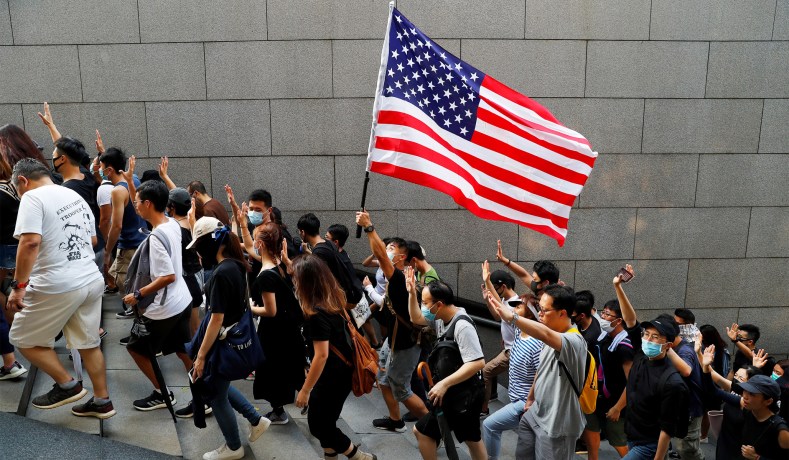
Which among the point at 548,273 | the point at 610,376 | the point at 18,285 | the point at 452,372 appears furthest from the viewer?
the point at 548,273

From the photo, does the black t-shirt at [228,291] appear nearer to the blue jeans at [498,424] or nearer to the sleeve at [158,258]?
the sleeve at [158,258]

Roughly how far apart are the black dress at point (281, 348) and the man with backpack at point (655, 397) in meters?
2.59

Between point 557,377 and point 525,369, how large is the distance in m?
0.73

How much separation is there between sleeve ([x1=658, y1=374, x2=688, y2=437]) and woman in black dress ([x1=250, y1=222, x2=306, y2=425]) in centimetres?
280

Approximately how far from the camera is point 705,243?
8500 millimetres

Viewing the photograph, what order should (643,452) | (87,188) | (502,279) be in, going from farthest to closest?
(502,279), (87,188), (643,452)

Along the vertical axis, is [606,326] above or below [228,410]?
above

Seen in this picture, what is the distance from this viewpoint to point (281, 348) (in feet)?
16.7

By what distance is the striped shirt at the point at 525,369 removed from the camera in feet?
16.7

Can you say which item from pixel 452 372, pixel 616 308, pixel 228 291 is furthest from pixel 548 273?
pixel 228 291

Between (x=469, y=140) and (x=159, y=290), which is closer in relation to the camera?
(x=159, y=290)

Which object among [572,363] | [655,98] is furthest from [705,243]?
[572,363]

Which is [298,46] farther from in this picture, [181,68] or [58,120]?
[58,120]

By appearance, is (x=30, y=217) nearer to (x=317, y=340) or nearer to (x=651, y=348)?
(x=317, y=340)
